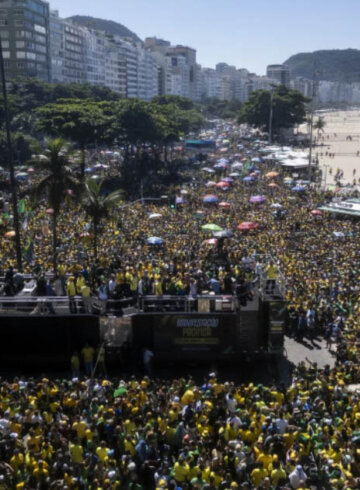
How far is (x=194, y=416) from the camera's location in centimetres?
1139

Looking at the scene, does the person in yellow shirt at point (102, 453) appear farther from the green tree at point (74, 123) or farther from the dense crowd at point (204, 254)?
the green tree at point (74, 123)

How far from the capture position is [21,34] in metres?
98.4

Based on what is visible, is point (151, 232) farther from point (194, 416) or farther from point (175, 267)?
point (194, 416)

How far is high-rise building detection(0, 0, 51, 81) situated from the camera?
319 feet

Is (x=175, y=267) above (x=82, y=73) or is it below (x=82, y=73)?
below

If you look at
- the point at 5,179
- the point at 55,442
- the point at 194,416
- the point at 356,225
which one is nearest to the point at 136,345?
the point at 194,416

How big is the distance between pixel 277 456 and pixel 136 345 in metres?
6.42

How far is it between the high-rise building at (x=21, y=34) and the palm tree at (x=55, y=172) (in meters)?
83.0

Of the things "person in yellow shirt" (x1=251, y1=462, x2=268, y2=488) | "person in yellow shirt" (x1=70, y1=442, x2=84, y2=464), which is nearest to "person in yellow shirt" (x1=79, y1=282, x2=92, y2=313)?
"person in yellow shirt" (x1=70, y1=442, x2=84, y2=464)

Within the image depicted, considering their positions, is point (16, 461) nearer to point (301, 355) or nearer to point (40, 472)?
point (40, 472)

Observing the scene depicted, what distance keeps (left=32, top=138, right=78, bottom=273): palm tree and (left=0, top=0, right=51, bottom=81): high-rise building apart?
83.0 metres

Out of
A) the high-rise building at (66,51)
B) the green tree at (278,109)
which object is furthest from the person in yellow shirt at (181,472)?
the high-rise building at (66,51)

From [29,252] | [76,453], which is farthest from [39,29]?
[76,453]

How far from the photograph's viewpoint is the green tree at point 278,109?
92750 mm
